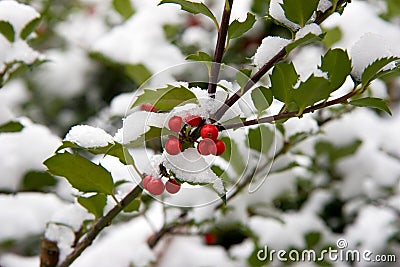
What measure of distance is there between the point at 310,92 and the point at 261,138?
322 mm

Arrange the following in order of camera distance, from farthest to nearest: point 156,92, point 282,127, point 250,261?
point 250,261 < point 282,127 < point 156,92

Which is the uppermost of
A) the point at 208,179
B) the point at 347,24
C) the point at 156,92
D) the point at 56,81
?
the point at 156,92

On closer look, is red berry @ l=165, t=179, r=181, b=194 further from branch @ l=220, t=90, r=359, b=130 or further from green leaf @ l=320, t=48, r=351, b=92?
green leaf @ l=320, t=48, r=351, b=92

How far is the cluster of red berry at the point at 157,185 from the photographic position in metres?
0.61

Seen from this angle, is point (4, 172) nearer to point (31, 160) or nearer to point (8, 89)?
point (31, 160)

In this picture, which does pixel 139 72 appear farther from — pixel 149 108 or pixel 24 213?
pixel 149 108

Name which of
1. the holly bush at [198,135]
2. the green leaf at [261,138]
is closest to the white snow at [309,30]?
the holly bush at [198,135]

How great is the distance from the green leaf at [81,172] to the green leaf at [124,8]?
0.89 metres

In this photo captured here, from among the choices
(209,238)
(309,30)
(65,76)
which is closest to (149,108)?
(309,30)

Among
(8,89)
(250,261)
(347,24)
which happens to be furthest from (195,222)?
(8,89)

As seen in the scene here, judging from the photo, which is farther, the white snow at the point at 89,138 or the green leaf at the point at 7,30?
the green leaf at the point at 7,30

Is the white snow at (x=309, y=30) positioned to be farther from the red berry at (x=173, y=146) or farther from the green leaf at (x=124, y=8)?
the green leaf at (x=124, y=8)

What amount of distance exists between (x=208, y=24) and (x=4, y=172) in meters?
0.87

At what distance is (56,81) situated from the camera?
68.3 inches
